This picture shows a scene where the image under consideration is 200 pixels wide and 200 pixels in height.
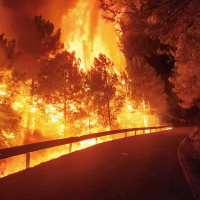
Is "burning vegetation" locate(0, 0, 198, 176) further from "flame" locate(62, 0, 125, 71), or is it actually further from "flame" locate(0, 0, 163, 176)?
"flame" locate(62, 0, 125, 71)

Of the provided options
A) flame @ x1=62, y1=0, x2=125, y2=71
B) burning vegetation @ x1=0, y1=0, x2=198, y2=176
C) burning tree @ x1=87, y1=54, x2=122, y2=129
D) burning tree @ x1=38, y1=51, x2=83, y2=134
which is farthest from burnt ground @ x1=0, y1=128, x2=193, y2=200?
flame @ x1=62, y1=0, x2=125, y2=71

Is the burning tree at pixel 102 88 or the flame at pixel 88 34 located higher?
the flame at pixel 88 34

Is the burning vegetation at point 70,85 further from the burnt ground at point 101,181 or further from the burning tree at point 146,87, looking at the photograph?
the burnt ground at point 101,181

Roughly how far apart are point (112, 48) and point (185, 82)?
4668 cm

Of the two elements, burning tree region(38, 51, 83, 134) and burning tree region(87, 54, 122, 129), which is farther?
burning tree region(87, 54, 122, 129)

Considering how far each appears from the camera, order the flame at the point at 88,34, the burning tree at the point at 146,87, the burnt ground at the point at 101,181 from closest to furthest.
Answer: the burnt ground at the point at 101,181 < the burning tree at the point at 146,87 < the flame at the point at 88,34

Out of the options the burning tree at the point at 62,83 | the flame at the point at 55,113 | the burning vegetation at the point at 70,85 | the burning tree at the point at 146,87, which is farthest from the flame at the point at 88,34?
the burning tree at the point at 62,83

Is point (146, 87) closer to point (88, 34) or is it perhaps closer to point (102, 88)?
point (102, 88)

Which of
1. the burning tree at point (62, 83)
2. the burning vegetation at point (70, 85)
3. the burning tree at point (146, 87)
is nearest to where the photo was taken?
the burning vegetation at point (70, 85)

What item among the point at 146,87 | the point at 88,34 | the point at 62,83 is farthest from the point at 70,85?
the point at 88,34

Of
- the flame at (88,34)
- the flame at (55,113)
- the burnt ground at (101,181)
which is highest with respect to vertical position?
the flame at (88,34)

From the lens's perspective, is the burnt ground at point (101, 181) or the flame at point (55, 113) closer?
the burnt ground at point (101, 181)

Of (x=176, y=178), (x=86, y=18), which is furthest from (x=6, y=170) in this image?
(x=86, y=18)

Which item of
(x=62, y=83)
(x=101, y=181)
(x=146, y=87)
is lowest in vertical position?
(x=101, y=181)
